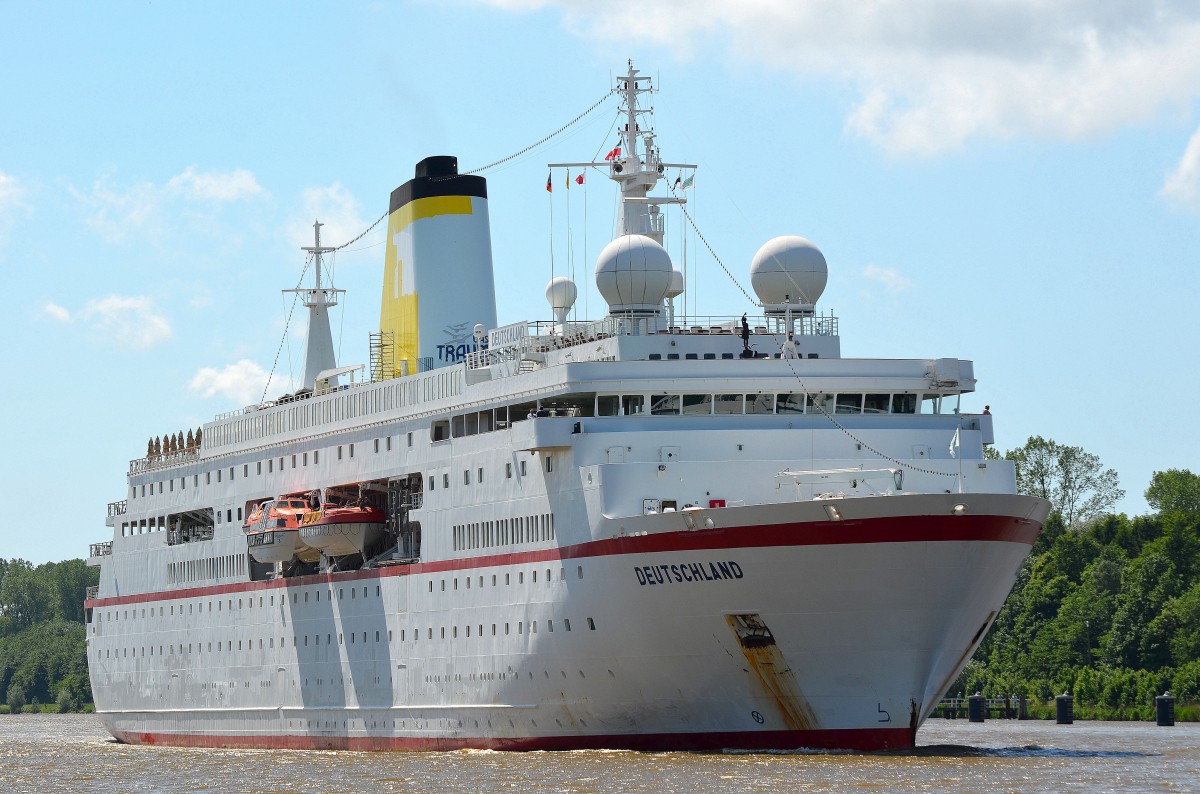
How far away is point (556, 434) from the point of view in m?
42.8

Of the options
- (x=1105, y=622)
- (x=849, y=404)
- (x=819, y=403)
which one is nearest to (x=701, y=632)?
(x=819, y=403)

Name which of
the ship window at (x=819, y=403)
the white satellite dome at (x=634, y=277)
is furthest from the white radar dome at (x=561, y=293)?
the ship window at (x=819, y=403)

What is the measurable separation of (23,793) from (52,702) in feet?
271

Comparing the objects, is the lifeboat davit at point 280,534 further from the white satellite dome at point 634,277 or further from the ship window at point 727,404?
the ship window at point 727,404

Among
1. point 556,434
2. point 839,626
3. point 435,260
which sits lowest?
point 839,626

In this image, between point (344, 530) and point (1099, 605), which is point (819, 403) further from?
point (1099, 605)

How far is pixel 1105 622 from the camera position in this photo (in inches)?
3007

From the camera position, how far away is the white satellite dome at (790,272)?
47.2 meters

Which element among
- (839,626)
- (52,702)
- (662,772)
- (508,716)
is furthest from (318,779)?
(52,702)

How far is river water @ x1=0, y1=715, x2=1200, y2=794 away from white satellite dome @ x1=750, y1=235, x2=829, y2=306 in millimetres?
11169

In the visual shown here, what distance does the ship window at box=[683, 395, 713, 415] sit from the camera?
1714 inches

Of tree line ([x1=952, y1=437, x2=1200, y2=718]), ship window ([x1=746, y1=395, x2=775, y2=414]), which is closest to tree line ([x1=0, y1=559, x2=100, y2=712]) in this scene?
tree line ([x1=952, y1=437, x2=1200, y2=718])

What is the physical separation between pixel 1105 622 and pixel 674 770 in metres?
42.4

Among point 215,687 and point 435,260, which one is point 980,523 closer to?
point 435,260
